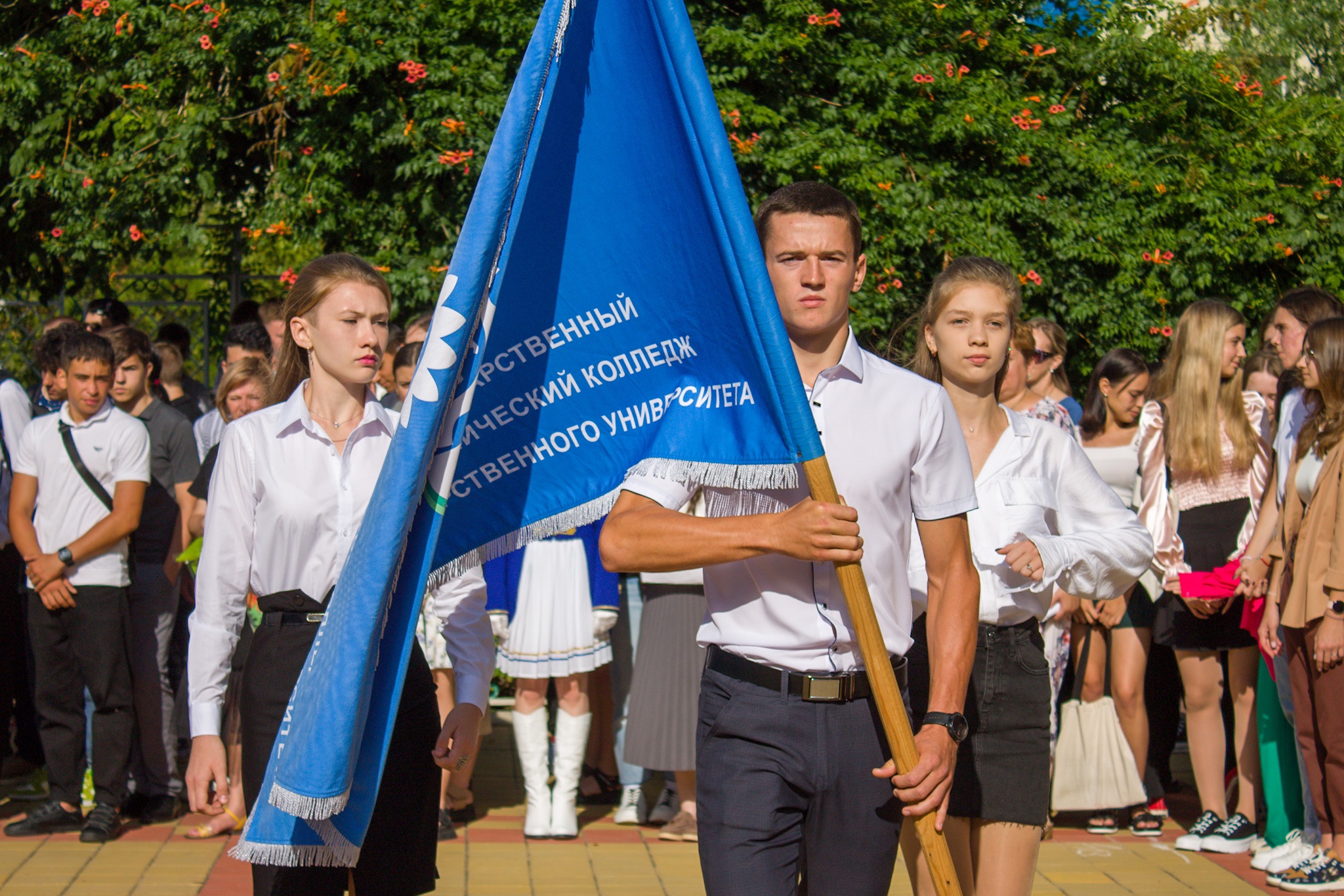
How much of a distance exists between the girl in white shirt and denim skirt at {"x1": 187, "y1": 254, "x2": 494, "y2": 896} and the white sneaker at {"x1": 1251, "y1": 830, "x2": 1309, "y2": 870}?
4200mm

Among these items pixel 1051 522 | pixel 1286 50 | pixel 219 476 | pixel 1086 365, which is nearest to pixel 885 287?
pixel 1086 365

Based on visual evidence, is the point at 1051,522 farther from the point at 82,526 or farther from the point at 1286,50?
the point at 1286,50

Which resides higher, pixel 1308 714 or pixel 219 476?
pixel 219 476

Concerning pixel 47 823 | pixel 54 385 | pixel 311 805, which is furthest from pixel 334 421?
pixel 54 385

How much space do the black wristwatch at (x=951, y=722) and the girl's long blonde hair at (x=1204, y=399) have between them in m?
4.12

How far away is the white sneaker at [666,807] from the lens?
6.73 m

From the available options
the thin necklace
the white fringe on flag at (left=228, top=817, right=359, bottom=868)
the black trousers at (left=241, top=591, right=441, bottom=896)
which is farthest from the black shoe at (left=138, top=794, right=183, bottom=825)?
the white fringe on flag at (left=228, top=817, right=359, bottom=868)

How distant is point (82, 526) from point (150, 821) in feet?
5.16

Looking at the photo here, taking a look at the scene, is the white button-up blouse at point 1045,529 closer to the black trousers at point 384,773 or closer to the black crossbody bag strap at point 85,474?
the black trousers at point 384,773

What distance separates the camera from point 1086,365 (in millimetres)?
9992

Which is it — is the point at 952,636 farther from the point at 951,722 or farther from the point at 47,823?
the point at 47,823

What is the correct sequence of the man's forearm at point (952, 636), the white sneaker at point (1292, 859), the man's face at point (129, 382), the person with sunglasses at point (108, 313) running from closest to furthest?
1. the man's forearm at point (952, 636)
2. the white sneaker at point (1292, 859)
3. the man's face at point (129, 382)
4. the person with sunglasses at point (108, 313)

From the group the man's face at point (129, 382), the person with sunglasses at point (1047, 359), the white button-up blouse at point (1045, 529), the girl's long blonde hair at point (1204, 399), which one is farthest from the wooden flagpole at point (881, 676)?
the man's face at point (129, 382)

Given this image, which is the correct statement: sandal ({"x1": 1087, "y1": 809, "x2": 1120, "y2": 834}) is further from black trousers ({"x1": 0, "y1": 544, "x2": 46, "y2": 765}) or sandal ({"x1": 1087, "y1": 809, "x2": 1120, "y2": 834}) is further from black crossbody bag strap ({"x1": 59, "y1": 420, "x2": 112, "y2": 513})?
black trousers ({"x1": 0, "y1": 544, "x2": 46, "y2": 765})
